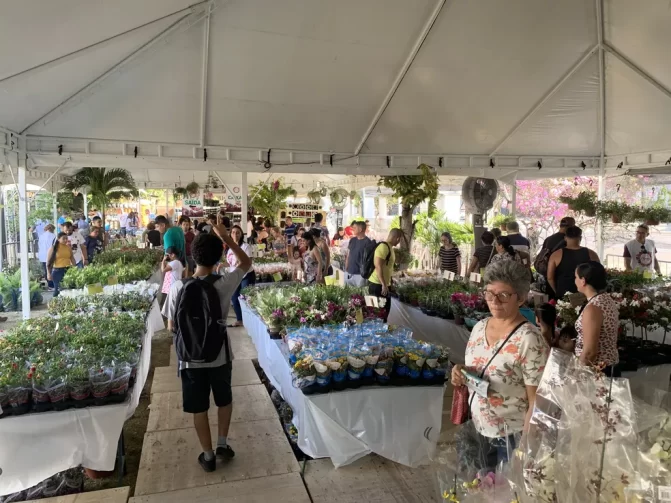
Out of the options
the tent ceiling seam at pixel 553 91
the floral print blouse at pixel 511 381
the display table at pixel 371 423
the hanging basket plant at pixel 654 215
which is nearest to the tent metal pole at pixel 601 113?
the tent ceiling seam at pixel 553 91

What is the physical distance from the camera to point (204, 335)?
291cm

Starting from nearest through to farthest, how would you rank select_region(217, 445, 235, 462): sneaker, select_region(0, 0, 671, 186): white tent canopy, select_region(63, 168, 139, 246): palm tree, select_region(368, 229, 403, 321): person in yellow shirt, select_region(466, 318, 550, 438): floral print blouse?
1. select_region(466, 318, 550, 438): floral print blouse
2. select_region(217, 445, 235, 462): sneaker
3. select_region(0, 0, 671, 186): white tent canopy
4. select_region(368, 229, 403, 321): person in yellow shirt
5. select_region(63, 168, 139, 246): palm tree

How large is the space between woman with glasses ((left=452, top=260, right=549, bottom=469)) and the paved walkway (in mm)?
699

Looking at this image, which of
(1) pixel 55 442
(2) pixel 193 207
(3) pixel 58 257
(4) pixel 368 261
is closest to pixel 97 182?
(3) pixel 58 257

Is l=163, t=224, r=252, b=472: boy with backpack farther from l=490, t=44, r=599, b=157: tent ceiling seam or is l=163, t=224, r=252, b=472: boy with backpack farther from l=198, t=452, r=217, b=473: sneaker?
l=490, t=44, r=599, b=157: tent ceiling seam

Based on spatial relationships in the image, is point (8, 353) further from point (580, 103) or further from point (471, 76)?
point (580, 103)

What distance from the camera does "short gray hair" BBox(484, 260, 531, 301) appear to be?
2.04 metres

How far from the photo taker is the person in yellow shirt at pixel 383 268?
5928mm

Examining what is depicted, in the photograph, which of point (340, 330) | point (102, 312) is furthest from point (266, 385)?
point (102, 312)

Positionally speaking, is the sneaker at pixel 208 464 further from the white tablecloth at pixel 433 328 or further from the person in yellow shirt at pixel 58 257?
the person in yellow shirt at pixel 58 257

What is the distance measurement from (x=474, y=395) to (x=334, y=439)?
1.33m

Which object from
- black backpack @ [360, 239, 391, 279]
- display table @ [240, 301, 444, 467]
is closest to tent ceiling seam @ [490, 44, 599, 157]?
black backpack @ [360, 239, 391, 279]

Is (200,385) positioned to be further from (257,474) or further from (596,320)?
(596,320)

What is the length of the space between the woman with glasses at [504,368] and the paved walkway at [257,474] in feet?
2.29
